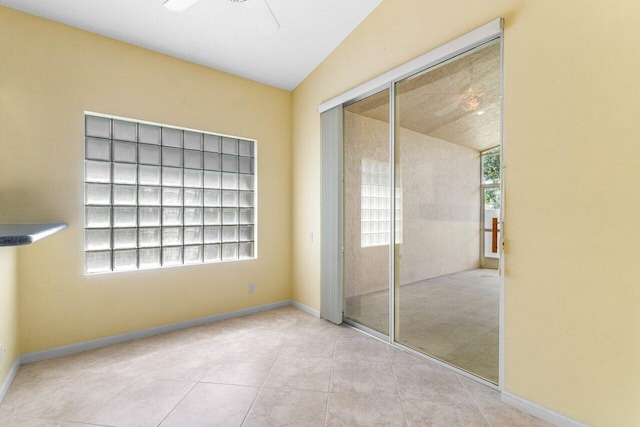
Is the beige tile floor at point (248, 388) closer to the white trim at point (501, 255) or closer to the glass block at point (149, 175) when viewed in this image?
the white trim at point (501, 255)

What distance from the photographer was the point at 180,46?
3.00 m

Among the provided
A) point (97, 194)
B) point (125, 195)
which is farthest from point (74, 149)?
point (125, 195)

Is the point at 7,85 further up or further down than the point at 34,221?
further up

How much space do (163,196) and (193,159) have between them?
527 mm

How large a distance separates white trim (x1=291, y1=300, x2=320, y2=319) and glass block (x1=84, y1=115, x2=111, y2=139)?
282cm

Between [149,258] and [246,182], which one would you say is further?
[246,182]

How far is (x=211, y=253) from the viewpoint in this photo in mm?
3498

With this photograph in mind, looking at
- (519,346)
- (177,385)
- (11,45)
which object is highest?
(11,45)

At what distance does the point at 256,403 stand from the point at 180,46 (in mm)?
3270

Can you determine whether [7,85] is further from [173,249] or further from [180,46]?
[173,249]

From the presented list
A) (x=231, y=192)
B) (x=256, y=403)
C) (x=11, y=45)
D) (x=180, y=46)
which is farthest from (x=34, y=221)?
(x=256, y=403)

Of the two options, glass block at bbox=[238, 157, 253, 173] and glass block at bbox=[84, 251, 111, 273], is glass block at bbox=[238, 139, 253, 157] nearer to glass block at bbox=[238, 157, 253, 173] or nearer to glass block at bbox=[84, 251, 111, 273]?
glass block at bbox=[238, 157, 253, 173]

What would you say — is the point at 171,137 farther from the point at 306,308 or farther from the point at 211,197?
the point at 306,308

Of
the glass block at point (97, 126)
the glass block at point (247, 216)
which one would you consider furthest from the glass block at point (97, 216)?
the glass block at point (247, 216)
